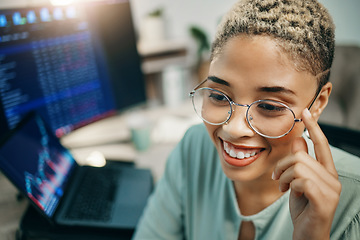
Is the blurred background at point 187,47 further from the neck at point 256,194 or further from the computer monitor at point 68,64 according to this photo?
the neck at point 256,194

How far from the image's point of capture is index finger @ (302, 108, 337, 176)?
513 mm

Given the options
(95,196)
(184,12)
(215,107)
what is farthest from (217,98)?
(184,12)

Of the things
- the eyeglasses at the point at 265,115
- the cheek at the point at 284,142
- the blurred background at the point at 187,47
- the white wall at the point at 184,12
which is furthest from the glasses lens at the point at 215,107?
the white wall at the point at 184,12

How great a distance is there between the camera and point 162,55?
6.02 ft

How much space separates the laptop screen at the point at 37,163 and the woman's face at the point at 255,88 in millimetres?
560

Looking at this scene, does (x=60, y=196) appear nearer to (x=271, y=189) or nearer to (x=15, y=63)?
(x=15, y=63)

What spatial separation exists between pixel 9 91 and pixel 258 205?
0.91 meters

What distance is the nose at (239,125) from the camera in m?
0.57

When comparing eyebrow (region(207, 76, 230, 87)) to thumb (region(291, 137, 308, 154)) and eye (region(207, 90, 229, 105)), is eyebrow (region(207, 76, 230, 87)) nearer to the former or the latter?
eye (region(207, 90, 229, 105))

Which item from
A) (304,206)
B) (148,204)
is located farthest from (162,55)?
Result: (304,206)

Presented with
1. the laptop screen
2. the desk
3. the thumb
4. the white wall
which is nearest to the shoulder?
the thumb

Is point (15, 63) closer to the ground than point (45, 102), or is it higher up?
higher up

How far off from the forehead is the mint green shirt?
0.31 meters

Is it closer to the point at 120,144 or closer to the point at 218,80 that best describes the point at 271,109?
the point at 218,80
